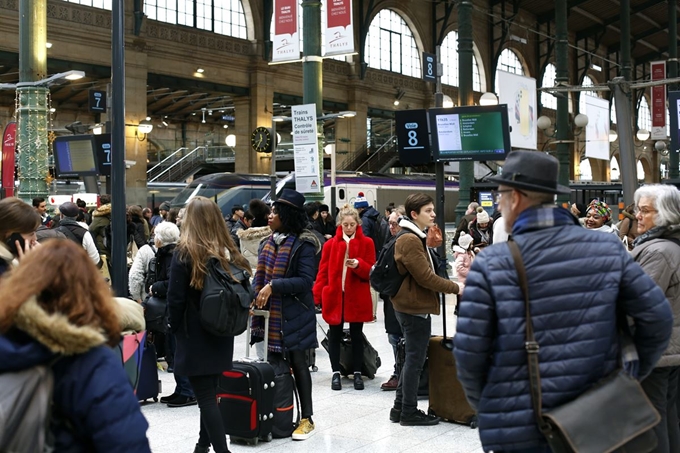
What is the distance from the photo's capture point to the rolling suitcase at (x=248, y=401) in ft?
19.1

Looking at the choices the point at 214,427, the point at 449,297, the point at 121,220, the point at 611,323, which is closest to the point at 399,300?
the point at 214,427

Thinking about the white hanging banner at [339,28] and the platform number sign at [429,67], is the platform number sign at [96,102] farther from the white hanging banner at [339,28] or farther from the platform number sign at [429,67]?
the white hanging banner at [339,28]

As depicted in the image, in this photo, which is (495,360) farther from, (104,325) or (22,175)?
(22,175)

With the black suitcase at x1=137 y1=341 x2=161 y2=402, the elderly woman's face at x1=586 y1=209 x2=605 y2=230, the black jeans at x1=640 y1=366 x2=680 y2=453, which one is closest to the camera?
the black jeans at x1=640 y1=366 x2=680 y2=453

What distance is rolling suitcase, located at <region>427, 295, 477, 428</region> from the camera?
21.0ft

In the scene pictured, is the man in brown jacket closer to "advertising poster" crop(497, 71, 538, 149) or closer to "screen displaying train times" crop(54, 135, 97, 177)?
"screen displaying train times" crop(54, 135, 97, 177)

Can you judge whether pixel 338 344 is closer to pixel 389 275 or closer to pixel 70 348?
pixel 389 275

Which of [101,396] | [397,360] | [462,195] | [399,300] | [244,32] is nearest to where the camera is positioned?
[101,396]

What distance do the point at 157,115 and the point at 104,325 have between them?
4721 centimetres

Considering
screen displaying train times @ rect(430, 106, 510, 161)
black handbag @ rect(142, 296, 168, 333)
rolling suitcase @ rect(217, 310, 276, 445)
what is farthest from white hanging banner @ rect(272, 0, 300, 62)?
rolling suitcase @ rect(217, 310, 276, 445)

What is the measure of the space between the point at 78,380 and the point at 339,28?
1145cm

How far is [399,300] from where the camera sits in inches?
247

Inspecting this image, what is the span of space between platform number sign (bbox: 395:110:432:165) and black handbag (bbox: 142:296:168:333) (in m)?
6.14

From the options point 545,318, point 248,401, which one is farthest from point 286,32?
point 545,318
